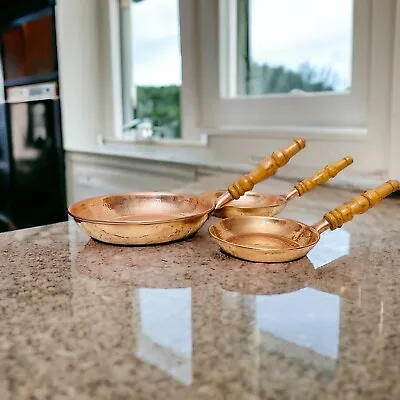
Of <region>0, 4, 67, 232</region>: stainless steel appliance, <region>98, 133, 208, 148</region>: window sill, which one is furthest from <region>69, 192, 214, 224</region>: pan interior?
<region>0, 4, 67, 232</region>: stainless steel appliance

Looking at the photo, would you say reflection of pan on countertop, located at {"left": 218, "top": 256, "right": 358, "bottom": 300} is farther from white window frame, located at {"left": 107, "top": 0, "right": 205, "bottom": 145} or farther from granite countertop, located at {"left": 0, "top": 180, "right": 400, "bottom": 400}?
white window frame, located at {"left": 107, "top": 0, "right": 205, "bottom": 145}

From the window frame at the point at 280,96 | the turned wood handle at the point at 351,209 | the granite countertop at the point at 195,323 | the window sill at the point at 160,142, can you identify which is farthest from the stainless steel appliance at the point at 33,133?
the turned wood handle at the point at 351,209

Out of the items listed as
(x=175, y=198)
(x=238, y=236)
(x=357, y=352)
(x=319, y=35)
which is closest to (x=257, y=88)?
(x=319, y=35)

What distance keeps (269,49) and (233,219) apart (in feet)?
3.16

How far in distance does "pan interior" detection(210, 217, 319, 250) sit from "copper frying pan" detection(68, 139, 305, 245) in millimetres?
35

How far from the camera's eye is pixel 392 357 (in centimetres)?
38

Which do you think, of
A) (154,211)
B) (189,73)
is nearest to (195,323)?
(154,211)

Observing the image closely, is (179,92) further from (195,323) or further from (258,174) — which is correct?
(195,323)

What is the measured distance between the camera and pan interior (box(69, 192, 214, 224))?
31.3 inches

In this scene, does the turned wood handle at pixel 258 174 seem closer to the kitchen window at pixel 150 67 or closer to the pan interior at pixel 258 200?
the pan interior at pixel 258 200

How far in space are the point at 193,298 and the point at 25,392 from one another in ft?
0.66

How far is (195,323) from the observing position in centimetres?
45

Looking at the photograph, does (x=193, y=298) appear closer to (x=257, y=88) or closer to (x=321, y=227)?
(x=321, y=227)

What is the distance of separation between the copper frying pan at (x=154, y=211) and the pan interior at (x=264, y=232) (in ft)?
0.12
